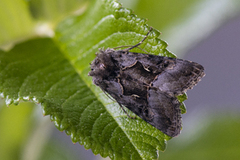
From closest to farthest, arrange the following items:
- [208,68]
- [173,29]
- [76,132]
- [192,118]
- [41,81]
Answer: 1. [76,132]
2. [41,81]
3. [173,29]
4. [192,118]
5. [208,68]

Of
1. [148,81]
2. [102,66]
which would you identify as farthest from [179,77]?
[102,66]

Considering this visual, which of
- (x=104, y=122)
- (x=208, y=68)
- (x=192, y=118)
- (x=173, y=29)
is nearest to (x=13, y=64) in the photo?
(x=104, y=122)

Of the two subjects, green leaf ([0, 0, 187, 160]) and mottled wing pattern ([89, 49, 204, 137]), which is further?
mottled wing pattern ([89, 49, 204, 137])

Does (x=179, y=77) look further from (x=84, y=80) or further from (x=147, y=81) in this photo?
(x=84, y=80)

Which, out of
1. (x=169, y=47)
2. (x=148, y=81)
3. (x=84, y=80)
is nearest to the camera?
(x=84, y=80)

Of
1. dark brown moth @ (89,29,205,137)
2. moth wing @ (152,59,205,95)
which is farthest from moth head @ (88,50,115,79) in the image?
moth wing @ (152,59,205,95)

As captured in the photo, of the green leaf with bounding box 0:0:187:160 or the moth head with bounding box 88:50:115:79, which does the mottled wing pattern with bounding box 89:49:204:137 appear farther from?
the green leaf with bounding box 0:0:187:160

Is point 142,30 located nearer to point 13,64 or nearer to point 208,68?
point 13,64
